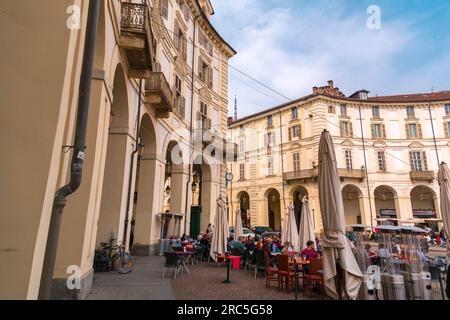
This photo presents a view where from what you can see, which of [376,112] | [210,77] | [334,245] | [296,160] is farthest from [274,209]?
[334,245]

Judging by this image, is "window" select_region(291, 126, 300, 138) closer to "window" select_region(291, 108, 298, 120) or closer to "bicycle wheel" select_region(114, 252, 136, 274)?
"window" select_region(291, 108, 298, 120)

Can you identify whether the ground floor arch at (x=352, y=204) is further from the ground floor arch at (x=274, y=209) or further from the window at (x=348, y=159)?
the ground floor arch at (x=274, y=209)

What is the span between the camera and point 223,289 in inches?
304

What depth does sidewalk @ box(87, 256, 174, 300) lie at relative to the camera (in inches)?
252

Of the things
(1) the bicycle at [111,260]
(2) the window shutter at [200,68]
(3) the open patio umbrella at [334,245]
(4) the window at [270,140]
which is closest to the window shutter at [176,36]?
(2) the window shutter at [200,68]

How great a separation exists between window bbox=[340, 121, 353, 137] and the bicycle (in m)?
30.2

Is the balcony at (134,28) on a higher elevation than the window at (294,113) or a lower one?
lower

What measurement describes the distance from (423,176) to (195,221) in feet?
88.0

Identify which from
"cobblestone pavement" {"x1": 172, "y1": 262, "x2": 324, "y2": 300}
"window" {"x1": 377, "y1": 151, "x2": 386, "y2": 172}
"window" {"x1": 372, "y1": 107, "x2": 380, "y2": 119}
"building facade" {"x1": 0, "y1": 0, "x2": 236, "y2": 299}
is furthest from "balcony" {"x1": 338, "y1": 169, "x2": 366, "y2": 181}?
"cobblestone pavement" {"x1": 172, "y1": 262, "x2": 324, "y2": 300}

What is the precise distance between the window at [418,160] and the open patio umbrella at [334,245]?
107ft

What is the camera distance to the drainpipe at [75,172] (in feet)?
12.6

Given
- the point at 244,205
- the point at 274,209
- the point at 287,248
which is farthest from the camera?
the point at 244,205

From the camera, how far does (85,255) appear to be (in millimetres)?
6441

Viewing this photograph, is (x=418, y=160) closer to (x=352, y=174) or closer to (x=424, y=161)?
(x=424, y=161)
